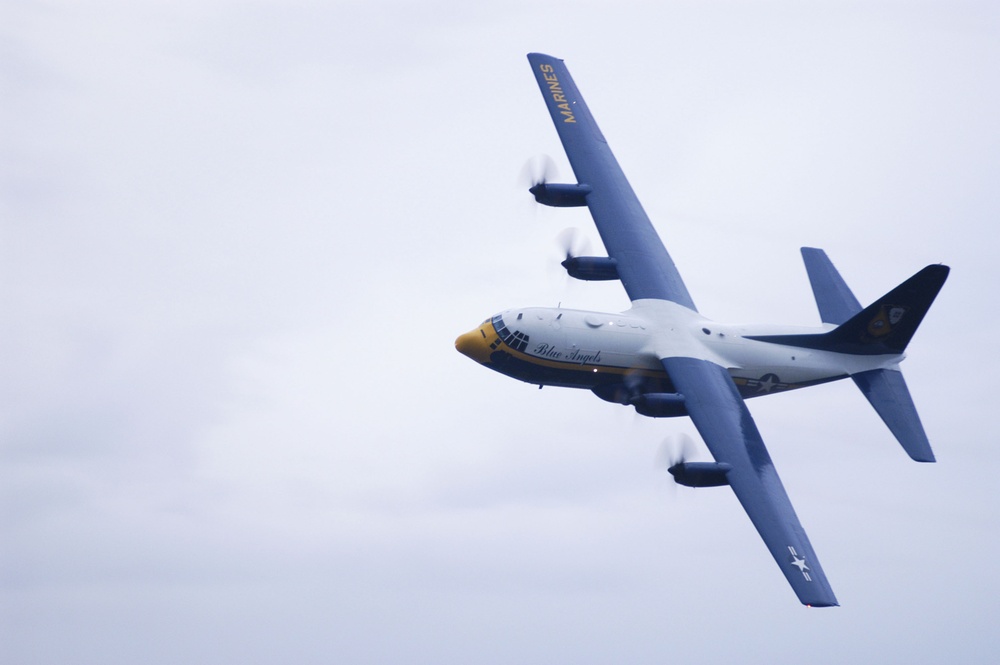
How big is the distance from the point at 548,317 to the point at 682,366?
21.4ft

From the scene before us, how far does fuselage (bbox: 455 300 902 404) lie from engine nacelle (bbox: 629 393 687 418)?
6.32 ft

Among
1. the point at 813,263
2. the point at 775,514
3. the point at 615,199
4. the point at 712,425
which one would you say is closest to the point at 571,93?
the point at 615,199

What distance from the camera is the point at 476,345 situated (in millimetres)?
72000

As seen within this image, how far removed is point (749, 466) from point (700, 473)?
8.10 feet

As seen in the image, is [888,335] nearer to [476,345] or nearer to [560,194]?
[560,194]

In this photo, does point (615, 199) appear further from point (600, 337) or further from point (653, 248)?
point (600, 337)

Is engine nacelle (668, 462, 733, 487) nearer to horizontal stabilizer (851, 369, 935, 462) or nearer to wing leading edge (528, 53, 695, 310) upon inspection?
horizontal stabilizer (851, 369, 935, 462)

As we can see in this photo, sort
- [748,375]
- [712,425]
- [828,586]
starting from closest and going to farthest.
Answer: [828,586]
[712,425]
[748,375]

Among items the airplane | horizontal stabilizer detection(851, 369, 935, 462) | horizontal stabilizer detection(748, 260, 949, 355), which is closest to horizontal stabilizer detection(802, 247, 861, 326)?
the airplane

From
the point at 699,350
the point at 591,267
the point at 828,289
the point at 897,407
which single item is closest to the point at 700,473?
the point at 699,350

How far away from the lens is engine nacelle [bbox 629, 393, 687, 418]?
69.4 meters

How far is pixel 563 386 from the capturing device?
7294 cm

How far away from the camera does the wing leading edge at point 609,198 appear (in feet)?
249

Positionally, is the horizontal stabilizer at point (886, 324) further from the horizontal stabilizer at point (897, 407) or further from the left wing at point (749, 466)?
the left wing at point (749, 466)
